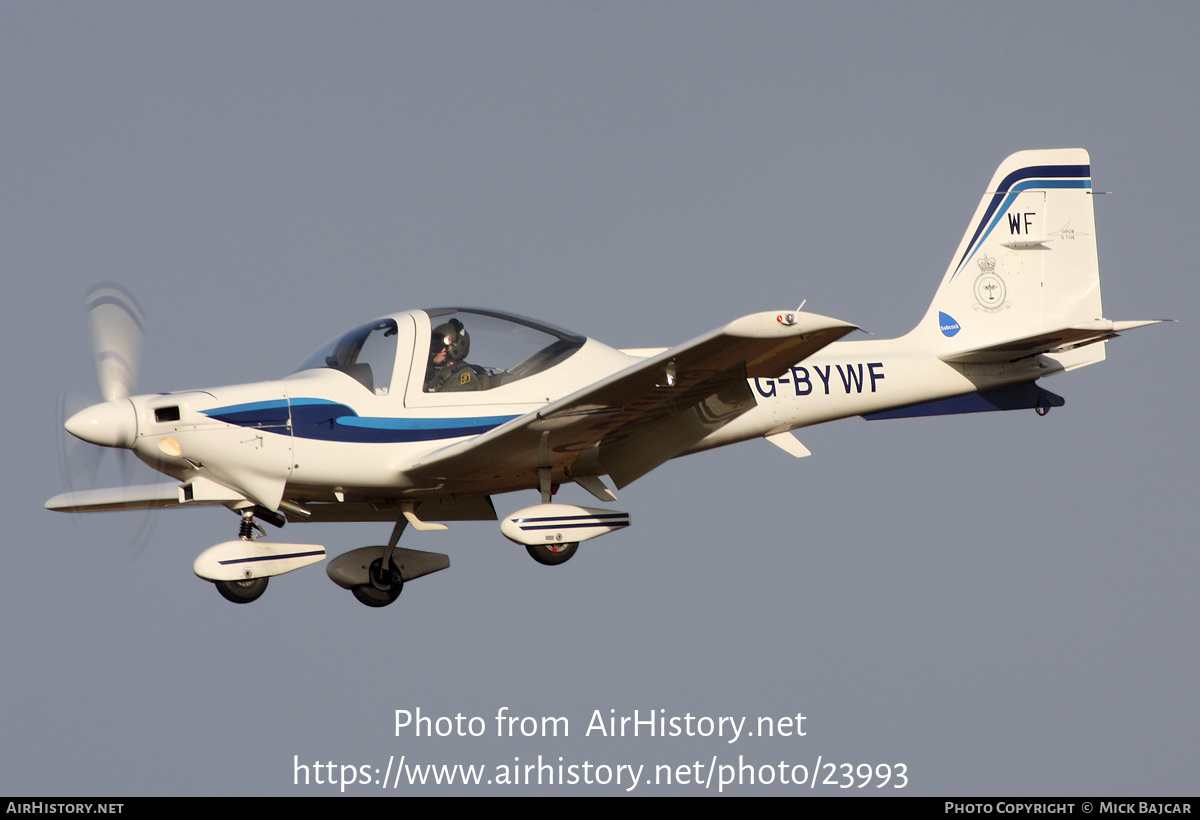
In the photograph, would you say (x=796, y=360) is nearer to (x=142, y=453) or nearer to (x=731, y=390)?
(x=731, y=390)

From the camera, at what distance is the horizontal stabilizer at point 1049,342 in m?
12.6

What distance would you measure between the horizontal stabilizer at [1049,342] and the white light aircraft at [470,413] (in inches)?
0.8

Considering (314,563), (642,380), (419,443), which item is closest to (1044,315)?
(642,380)

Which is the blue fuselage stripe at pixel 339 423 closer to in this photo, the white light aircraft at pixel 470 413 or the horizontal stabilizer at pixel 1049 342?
the white light aircraft at pixel 470 413

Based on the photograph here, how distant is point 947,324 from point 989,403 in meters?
0.89

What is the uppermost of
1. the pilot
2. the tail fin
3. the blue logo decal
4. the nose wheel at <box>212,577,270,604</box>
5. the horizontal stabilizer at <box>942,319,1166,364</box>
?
the tail fin

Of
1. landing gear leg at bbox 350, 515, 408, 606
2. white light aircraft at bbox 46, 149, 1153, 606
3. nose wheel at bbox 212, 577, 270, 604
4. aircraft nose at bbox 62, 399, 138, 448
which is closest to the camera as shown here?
aircraft nose at bbox 62, 399, 138, 448

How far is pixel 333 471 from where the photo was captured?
38.1ft

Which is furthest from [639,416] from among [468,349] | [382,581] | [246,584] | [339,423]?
[246,584]

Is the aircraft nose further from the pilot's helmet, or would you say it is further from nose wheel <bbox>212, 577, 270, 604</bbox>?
the pilot's helmet

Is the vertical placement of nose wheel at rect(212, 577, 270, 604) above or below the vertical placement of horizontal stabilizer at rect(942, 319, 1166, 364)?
below

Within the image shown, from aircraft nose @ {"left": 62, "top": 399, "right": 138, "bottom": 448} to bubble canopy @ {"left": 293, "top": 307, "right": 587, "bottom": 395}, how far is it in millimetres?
1624

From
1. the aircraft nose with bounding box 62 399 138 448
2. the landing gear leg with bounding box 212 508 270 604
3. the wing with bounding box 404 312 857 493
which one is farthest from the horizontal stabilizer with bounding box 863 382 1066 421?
the aircraft nose with bounding box 62 399 138 448

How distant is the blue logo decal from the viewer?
14070 mm
